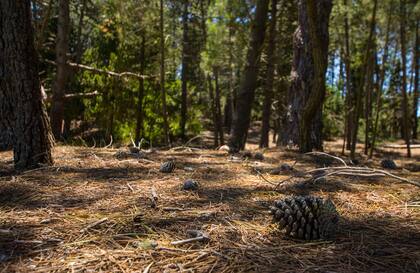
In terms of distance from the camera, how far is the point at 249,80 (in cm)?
715

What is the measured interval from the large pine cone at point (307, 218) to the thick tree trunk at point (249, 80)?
5.18 meters

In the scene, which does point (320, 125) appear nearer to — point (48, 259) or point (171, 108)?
point (48, 259)

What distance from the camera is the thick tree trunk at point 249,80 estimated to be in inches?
282

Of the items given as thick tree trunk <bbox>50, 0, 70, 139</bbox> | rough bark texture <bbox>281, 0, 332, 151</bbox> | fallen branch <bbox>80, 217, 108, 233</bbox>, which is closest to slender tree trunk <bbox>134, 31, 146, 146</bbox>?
thick tree trunk <bbox>50, 0, 70, 139</bbox>

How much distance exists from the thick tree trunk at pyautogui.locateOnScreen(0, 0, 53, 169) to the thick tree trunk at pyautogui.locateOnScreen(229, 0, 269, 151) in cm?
436

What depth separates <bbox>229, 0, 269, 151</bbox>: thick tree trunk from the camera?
715 centimetres

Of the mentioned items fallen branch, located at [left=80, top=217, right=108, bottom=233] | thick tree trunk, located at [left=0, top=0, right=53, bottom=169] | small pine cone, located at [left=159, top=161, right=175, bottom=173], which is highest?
thick tree trunk, located at [left=0, top=0, right=53, bottom=169]

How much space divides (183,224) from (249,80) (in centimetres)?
553

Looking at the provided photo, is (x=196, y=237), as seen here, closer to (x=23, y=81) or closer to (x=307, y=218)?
(x=307, y=218)

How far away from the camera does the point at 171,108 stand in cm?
1308

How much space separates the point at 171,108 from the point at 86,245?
11.6 metres

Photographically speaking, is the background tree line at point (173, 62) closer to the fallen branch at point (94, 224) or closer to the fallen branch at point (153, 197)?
the fallen branch at point (153, 197)

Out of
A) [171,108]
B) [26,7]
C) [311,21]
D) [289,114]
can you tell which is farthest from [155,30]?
[26,7]

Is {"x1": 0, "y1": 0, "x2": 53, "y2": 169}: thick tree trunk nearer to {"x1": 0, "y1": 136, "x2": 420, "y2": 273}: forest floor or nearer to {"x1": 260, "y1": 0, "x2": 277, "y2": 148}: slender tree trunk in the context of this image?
{"x1": 0, "y1": 136, "x2": 420, "y2": 273}: forest floor
